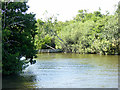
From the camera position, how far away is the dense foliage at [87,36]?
40844 millimetres

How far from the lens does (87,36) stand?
47.4m

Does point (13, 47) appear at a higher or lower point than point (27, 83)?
higher

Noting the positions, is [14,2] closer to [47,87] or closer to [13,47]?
[13,47]

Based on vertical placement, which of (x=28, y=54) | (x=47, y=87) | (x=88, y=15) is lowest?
(x=47, y=87)

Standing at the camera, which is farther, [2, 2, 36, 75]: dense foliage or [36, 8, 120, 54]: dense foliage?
[36, 8, 120, 54]: dense foliage

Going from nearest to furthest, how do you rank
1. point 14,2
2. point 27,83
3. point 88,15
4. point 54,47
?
point 27,83 < point 14,2 < point 54,47 < point 88,15

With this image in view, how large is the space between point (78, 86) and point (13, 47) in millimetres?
5918

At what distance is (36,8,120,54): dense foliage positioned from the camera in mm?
40844

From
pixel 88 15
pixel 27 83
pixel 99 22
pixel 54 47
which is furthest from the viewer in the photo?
pixel 88 15

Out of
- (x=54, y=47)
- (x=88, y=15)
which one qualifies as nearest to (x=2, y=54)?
(x=54, y=47)

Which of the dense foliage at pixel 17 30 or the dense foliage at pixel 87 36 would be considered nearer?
the dense foliage at pixel 17 30

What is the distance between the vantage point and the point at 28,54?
54.9 feet

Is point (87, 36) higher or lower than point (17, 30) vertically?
higher

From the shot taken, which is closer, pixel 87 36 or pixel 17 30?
pixel 17 30
